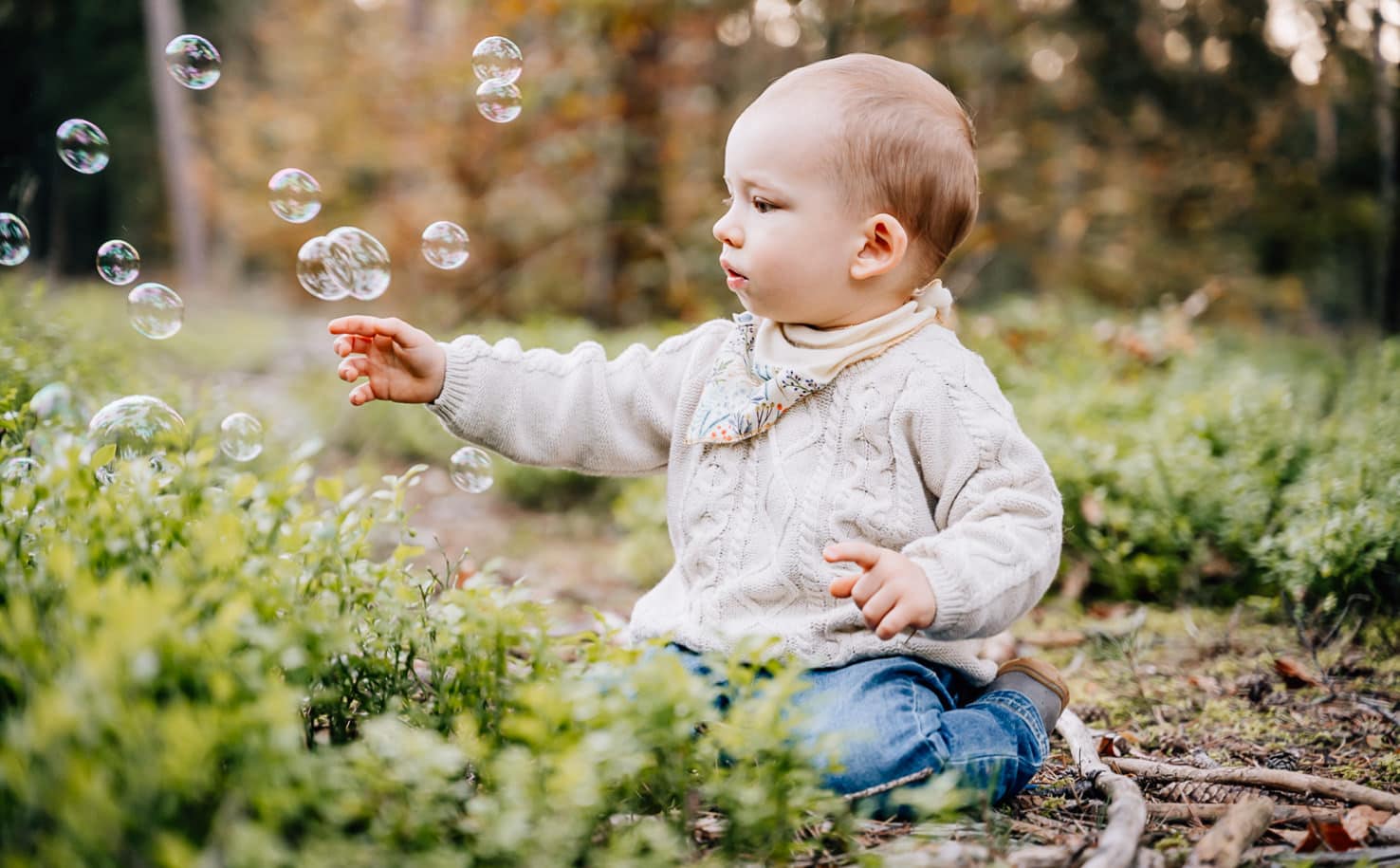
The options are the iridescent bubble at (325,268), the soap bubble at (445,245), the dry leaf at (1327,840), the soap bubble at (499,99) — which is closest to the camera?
the dry leaf at (1327,840)

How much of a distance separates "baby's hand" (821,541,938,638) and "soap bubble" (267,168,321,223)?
1963 millimetres

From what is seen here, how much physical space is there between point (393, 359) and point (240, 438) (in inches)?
19.3

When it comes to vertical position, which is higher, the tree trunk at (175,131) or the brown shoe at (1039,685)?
the tree trunk at (175,131)

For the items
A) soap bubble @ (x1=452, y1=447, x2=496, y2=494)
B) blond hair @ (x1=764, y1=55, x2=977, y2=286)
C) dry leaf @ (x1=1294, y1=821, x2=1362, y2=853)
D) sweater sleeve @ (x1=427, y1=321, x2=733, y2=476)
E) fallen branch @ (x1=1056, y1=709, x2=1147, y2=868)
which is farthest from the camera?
Answer: soap bubble @ (x1=452, y1=447, x2=496, y2=494)

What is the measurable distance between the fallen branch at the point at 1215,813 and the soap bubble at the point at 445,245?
218 cm

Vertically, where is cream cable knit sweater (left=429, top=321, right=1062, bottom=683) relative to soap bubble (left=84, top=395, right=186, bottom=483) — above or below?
below

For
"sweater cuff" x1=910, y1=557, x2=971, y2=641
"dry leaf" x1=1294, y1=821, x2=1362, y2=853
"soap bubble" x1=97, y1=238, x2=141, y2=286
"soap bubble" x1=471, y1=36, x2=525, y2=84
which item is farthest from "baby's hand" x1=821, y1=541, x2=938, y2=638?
"soap bubble" x1=97, y1=238, x2=141, y2=286

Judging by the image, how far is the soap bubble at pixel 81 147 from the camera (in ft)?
10.1

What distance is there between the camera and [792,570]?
228cm

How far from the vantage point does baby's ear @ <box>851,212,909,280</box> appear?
7.54ft

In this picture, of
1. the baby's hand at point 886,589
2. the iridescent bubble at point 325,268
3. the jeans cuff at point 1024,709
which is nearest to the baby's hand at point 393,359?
the iridescent bubble at point 325,268

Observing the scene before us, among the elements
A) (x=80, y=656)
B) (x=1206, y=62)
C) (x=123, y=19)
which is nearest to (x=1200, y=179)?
(x=1206, y=62)

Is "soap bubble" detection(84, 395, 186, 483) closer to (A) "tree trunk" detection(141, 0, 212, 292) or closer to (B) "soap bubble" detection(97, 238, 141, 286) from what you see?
(B) "soap bubble" detection(97, 238, 141, 286)

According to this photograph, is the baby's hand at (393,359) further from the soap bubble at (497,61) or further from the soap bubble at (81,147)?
the soap bubble at (81,147)
